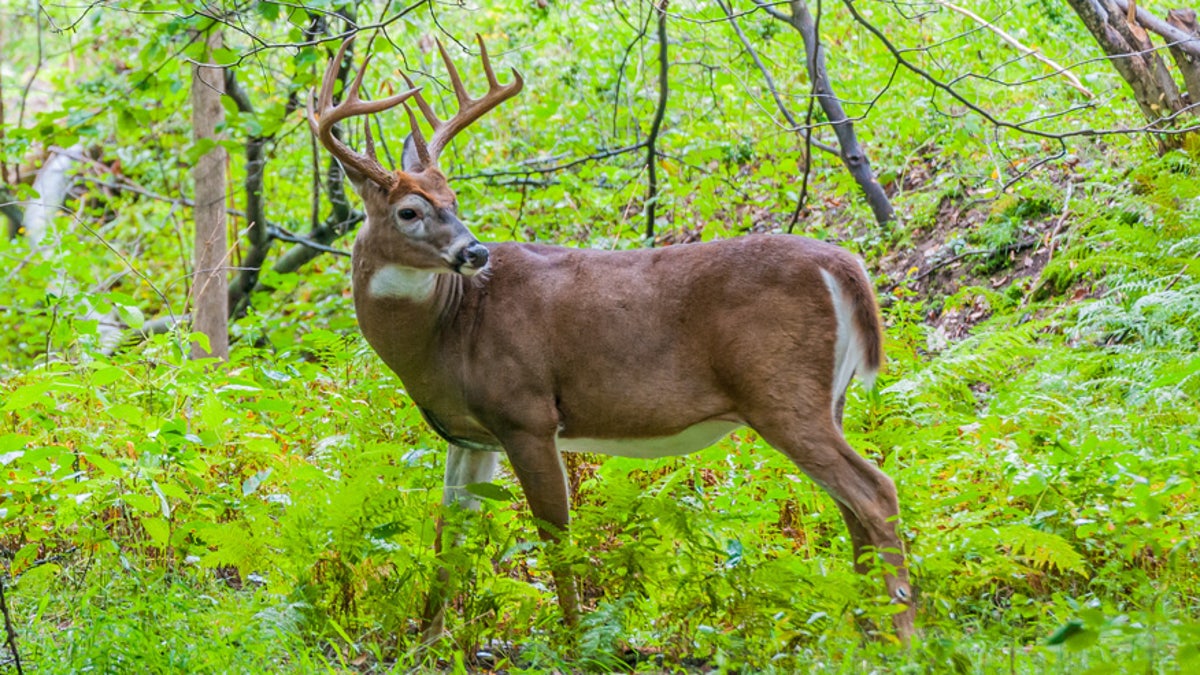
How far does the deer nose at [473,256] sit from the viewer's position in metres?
4.66

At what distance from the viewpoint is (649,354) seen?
4801 millimetres

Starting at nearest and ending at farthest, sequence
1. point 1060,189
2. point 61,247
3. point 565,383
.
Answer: point 565,383 → point 61,247 → point 1060,189

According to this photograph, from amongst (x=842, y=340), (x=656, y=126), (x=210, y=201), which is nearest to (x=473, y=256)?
(x=842, y=340)

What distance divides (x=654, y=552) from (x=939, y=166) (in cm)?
710

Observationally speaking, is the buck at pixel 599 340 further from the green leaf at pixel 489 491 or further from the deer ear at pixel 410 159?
the green leaf at pixel 489 491

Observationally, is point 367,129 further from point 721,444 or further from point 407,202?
point 721,444

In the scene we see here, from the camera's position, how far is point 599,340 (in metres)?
4.86

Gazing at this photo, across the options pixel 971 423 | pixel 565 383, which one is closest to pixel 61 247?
pixel 565 383

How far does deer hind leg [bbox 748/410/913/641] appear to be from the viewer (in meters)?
4.41

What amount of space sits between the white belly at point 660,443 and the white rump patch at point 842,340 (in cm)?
44

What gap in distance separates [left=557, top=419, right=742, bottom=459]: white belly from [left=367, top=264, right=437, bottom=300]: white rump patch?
2.71 feet

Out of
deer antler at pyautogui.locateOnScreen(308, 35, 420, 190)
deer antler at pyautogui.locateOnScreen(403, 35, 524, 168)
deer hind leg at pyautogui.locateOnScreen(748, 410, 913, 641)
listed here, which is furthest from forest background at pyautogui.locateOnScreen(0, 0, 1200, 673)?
deer antler at pyautogui.locateOnScreen(403, 35, 524, 168)

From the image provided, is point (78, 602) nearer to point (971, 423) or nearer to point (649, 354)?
point (649, 354)

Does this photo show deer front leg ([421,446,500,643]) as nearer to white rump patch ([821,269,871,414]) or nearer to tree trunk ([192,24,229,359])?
white rump patch ([821,269,871,414])
